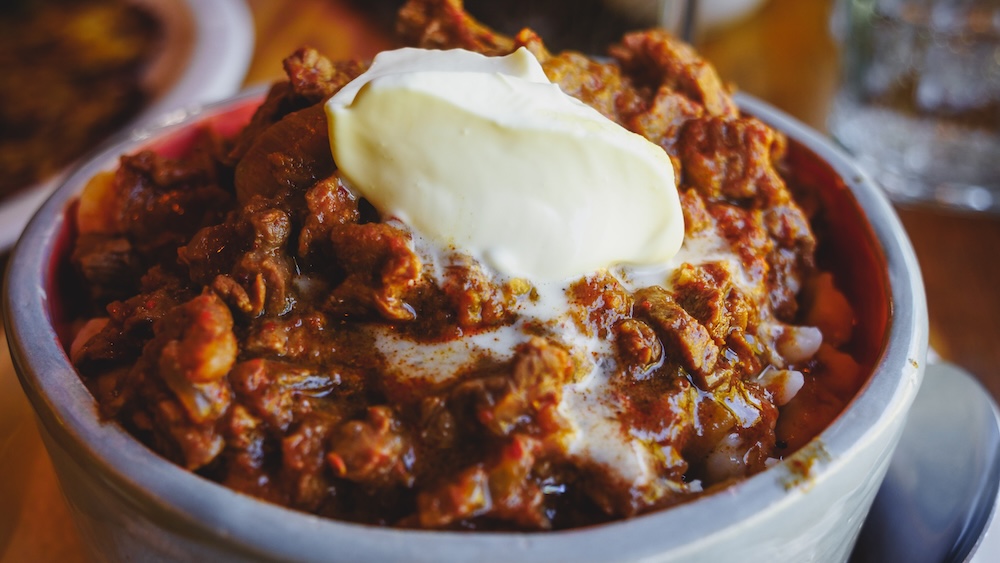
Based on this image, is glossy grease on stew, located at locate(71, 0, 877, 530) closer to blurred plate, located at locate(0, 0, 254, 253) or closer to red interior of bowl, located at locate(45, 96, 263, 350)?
red interior of bowl, located at locate(45, 96, 263, 350)

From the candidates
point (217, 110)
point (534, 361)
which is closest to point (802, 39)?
point (217, 110)

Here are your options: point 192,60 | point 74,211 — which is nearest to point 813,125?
point 192,60

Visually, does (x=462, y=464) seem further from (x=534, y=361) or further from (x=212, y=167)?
(x=212, y=167)

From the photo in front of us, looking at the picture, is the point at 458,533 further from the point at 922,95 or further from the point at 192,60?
the point at 922,95

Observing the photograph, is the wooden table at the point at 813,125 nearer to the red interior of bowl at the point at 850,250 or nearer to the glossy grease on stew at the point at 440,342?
the glossy grease on stew at the point at 440,342

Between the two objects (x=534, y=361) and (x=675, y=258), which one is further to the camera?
(x=675, y=258)

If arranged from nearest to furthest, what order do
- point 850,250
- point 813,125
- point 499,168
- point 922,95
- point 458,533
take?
point 458,533, point 499,168, point 850,250, point 922,95, point 813,125
